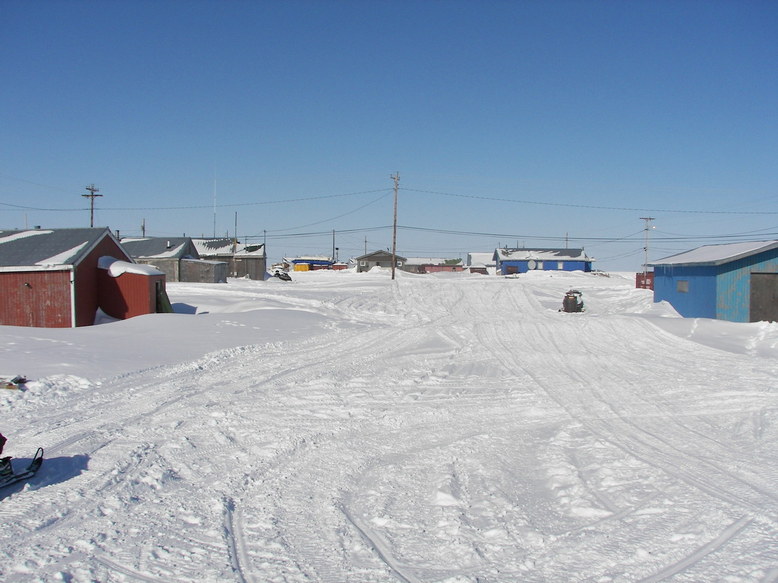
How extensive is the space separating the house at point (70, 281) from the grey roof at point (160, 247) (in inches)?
834

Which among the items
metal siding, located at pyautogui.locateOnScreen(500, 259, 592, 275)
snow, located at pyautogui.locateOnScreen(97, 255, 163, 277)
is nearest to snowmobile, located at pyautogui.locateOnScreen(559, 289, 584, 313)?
snow, located at pyautogui.locateOnScreen(97, 255, 163, 277)

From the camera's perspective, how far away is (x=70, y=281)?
21.7 meters

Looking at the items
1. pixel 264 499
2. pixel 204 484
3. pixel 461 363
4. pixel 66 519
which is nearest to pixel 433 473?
pixel 264 499

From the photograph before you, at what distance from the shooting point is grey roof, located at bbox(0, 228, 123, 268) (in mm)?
22141

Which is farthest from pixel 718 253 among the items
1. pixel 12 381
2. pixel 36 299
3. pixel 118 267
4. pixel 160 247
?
pixel 160 247

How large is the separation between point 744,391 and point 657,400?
245 cm

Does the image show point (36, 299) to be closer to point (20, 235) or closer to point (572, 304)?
point (20, 235)

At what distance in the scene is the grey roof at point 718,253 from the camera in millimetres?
24011

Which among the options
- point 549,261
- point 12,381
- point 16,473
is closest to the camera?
point 16,473

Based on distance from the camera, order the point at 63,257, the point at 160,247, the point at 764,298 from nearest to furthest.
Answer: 1. the point at 63,257
2. the point at 764,298
3. the point at 160,247

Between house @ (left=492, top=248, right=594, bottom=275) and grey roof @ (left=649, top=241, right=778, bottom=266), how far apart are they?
42095mm

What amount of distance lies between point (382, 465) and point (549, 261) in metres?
70.7

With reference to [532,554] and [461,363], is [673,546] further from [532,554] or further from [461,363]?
[461,363]

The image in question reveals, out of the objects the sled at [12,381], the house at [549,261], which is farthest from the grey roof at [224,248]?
the sled at [12,381]
